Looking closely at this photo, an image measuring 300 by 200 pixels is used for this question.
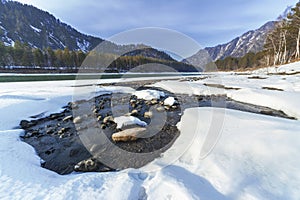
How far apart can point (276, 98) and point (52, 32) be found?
186096mm

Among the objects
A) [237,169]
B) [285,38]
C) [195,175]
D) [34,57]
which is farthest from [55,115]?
[34,57]

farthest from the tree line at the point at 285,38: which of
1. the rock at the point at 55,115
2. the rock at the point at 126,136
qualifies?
the rock at the point at 55,115

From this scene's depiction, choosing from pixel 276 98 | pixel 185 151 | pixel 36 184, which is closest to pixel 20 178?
pixel 36 184

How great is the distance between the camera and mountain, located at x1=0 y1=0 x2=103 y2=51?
116 m

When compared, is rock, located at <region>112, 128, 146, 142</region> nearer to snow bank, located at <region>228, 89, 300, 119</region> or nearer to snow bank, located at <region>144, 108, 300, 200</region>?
snow bank, located at <region>144, 108, 300, 200</region>

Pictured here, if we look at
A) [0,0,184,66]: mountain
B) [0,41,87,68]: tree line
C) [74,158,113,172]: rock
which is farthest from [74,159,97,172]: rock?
[0,0,184,66]: mountain

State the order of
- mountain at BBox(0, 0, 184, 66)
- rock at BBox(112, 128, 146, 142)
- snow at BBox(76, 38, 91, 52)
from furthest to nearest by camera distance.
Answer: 1. snow at BBox(76, 38, 91, 52)
2. mountain at BBox(0, 0, 184, 66)
3. rock at BBox(112, 128, 146, 142)

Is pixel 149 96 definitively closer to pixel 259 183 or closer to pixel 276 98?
pixel 276 98

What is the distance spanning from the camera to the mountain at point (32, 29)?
11611cm

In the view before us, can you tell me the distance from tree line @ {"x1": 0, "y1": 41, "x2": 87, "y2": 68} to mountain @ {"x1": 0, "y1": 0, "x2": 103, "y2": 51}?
80.1 metres

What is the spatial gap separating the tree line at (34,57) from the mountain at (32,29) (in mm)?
80051

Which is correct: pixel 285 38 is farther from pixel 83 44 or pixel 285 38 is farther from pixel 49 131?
pixel 83 44

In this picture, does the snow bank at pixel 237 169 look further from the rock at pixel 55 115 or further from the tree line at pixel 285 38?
the tree line at pixel 285 38

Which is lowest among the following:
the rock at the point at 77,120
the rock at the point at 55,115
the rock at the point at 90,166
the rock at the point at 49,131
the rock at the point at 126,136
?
the rock at the point at 90,166
